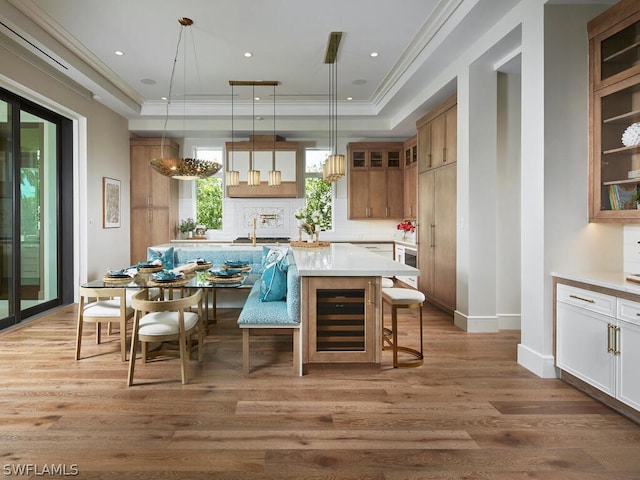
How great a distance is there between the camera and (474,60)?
13.0 ft

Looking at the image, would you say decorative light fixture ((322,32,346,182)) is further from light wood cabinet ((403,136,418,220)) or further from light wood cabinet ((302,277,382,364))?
light wood cabinet ((302,277,382,364))

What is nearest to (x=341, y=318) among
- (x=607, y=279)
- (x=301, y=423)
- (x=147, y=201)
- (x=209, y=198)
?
(x=301, y=423)

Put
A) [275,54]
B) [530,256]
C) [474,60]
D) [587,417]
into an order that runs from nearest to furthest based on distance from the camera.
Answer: [587,417] → [530,256] → [474,60] → [275,54]

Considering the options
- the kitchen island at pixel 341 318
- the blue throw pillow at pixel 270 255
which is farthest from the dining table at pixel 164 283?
the blue throw pillow at pixel 270 255

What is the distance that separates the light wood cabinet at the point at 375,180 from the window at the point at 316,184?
1.94ft

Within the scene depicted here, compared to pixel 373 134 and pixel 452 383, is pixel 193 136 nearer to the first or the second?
pixel 373 134

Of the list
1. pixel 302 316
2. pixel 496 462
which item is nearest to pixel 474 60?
pixel 302 316

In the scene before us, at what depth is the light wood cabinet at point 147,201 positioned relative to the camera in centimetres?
698

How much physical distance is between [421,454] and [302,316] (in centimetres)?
131

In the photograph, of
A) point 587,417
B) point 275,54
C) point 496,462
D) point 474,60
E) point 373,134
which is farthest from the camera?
point 373,134

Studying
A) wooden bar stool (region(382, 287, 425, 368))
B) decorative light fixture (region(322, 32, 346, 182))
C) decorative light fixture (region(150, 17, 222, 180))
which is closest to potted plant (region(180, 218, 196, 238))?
decorative light fixture (region(322, 32, 346, 182))

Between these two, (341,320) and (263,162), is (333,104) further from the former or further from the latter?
(341,320)

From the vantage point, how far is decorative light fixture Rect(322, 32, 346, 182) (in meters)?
4.05

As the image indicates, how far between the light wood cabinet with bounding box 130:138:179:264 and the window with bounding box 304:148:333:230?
2551 millimetres
